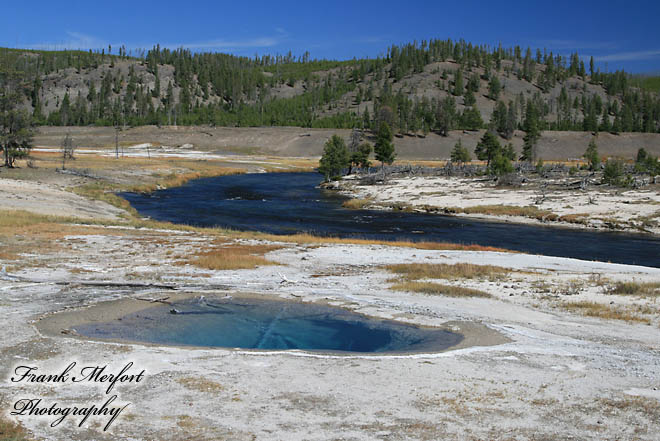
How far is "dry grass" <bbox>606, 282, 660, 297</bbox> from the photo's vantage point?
22.4 metres

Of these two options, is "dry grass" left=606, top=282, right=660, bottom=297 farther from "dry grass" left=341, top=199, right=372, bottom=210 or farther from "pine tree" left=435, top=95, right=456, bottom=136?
"pine tree" left=435, top=95, right=456, bottom=136

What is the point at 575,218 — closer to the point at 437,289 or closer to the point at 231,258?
the point at 437,289

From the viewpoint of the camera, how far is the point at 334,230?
50.1 meters

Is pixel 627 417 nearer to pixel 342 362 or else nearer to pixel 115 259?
pixel 342 362

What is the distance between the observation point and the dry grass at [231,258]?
89.1ft

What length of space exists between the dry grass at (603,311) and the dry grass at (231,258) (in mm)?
14189

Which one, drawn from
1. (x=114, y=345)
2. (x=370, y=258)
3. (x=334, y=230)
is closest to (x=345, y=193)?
(x=334, y=230)

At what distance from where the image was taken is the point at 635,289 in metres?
22.9

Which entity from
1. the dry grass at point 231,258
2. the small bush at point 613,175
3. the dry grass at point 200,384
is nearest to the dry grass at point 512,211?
the small bush at point 613,175

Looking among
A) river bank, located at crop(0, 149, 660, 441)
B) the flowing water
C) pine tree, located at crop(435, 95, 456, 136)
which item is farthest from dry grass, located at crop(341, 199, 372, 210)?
pine tree, located at crop(435, 95, 456, 136)

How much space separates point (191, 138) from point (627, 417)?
16435cm

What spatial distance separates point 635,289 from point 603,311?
4.08 m

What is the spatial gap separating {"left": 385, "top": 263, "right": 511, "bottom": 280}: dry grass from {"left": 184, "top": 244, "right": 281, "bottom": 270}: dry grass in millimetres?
6592

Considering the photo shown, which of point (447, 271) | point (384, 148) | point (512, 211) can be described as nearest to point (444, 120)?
point (384, 148)
